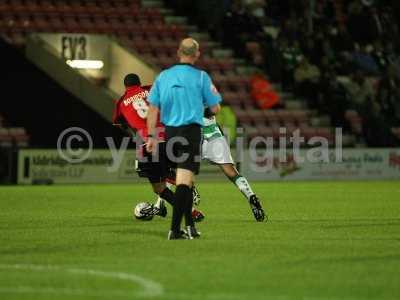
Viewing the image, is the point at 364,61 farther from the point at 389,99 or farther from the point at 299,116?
the point at 299,116

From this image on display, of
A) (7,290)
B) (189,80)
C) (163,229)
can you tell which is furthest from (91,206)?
(7,290)

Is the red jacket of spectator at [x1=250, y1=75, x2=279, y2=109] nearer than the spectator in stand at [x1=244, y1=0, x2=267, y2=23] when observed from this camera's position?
Yes

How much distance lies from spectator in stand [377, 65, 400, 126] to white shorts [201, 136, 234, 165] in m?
18.6

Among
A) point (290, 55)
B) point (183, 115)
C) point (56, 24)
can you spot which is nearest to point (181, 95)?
point (183, 115)

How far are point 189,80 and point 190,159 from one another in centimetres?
82

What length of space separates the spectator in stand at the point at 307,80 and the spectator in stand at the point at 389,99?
189 centimetres

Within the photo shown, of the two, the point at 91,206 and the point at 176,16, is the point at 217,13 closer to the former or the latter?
the point at 176,16

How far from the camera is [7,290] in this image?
7500 mm

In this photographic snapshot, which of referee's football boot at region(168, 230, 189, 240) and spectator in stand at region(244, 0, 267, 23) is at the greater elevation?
spectator in stand at region(244, 0, 267, 23)

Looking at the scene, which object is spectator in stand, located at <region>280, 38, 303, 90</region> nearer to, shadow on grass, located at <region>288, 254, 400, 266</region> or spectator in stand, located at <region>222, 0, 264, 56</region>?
spectator in stand, located at <region>222, 0, 264, 56</region>

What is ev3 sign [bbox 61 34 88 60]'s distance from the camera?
2944 centimetres

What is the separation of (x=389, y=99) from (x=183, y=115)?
2216 cm

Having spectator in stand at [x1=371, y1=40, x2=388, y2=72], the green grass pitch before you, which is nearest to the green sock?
the green grass pitch

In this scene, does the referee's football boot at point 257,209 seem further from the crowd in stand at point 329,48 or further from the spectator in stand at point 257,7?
the spectator in stand at point 257,7
